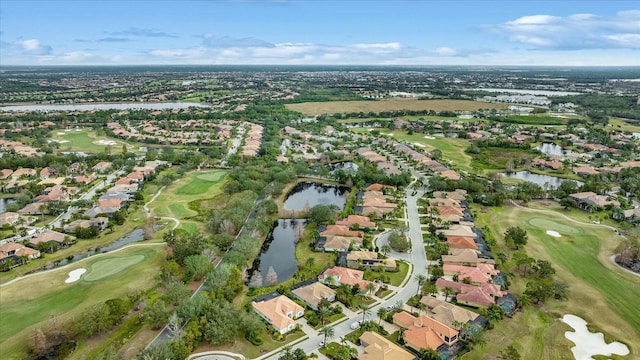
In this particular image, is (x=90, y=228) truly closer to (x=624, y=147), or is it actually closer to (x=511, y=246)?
(x=511, y=246)

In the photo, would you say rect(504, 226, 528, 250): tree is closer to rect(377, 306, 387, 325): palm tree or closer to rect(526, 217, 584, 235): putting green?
rect(526, 217, 584, 235): putting green

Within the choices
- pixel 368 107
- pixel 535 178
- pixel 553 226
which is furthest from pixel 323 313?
pixel 368 107

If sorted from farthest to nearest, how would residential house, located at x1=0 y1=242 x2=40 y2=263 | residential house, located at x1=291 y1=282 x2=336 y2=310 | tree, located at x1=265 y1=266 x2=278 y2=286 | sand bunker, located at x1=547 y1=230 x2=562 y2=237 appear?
sand bunker, located at x1=547 y1=230 x2=562 y2=237
residential house, located at x1=0 y1=242 x2=40 y2=263
tree, located at x1=265 y1=266 x2=278 y2=286
residential house, located at x1=291 y1=282 x2=336 y2=310

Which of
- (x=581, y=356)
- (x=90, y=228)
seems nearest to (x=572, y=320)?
(x=581, y=356)

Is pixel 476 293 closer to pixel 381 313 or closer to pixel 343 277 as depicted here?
pixel 381 313

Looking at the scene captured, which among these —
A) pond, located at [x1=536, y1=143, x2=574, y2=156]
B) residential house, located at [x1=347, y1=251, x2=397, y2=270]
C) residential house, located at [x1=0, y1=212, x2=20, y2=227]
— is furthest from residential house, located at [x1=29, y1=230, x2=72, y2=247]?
pond, located at [x1=536, y1=143, x2=574, y2=156]

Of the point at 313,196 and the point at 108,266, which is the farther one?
the point at 313,196
